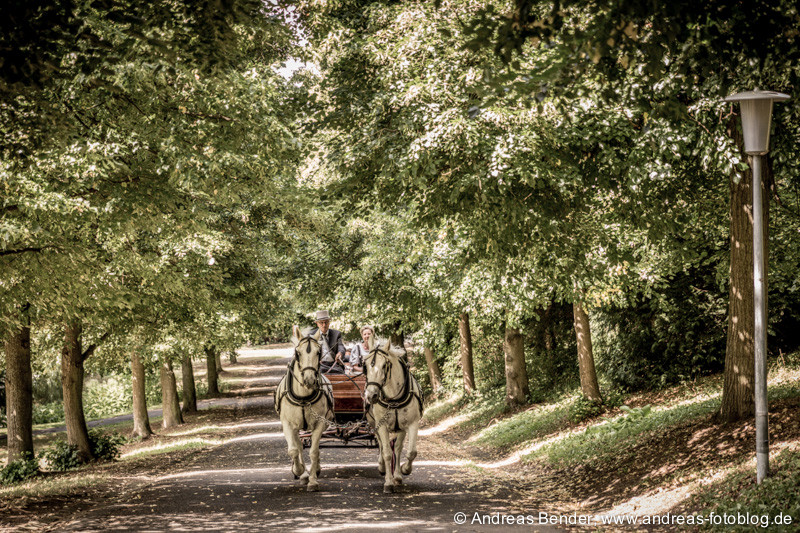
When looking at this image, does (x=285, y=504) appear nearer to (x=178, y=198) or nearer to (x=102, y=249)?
(x=178, y=198)

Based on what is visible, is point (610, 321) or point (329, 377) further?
point (610, 321)

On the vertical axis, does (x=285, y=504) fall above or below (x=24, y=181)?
below

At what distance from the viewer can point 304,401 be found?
457 inches

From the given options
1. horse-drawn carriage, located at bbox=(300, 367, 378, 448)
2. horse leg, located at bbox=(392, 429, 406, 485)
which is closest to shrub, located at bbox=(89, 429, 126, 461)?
horse-drawn carriage, located at bbox=(300, 367, 378, 448)

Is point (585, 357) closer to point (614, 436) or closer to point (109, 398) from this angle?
point (614, 436)

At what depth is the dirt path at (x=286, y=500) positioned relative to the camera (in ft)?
29.4

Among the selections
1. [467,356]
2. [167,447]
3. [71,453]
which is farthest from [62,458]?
[467,356]

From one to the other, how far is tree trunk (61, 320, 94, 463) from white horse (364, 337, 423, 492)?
432 inches

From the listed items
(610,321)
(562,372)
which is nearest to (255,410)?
(562,372)

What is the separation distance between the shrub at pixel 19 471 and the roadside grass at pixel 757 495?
1391cm

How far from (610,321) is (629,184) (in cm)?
1137

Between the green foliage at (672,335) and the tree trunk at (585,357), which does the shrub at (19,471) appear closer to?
the tree trunk at (585,357)

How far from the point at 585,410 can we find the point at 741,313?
7.85 m

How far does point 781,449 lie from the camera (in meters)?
8.67
